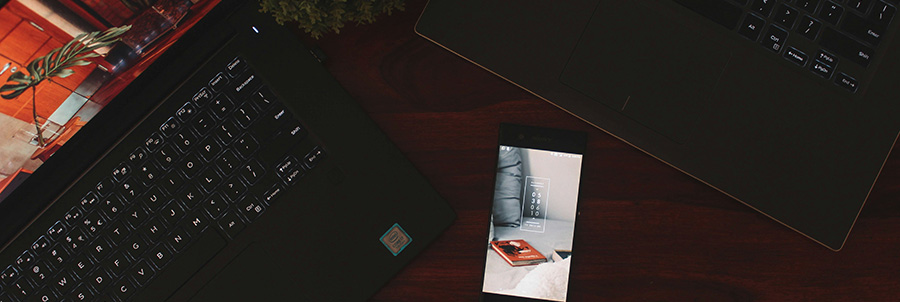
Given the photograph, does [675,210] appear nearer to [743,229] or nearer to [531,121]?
[743,229]

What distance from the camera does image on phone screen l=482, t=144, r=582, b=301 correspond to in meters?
0.72

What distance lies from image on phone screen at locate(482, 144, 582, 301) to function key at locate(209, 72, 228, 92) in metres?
0.36

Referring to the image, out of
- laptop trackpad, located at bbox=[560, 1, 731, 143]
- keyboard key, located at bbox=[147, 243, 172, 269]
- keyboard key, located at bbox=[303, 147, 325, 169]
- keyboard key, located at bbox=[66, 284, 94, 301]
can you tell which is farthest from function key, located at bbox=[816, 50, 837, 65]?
keyboard key, located at bbox=[66, 284, 94, 301]

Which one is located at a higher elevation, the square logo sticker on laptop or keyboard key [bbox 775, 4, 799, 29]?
keyboard key [bbox 775, 4, 799, 29]

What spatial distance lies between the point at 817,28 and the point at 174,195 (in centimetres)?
82

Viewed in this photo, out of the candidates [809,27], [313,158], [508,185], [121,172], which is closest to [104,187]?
[121,172]

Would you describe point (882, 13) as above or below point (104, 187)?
below

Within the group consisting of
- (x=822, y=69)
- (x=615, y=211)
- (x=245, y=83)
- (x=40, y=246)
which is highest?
(x=245, y=83)

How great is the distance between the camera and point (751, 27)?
689mm

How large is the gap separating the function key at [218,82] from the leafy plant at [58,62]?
0.11 meters

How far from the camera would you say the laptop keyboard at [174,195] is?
0.66 m

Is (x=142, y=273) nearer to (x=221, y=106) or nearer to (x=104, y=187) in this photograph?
(x=104, y=187)

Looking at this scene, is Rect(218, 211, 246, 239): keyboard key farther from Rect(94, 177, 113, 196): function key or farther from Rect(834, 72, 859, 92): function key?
Rect(834, 72, 859, 92): function key

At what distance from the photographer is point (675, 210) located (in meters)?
0.74
